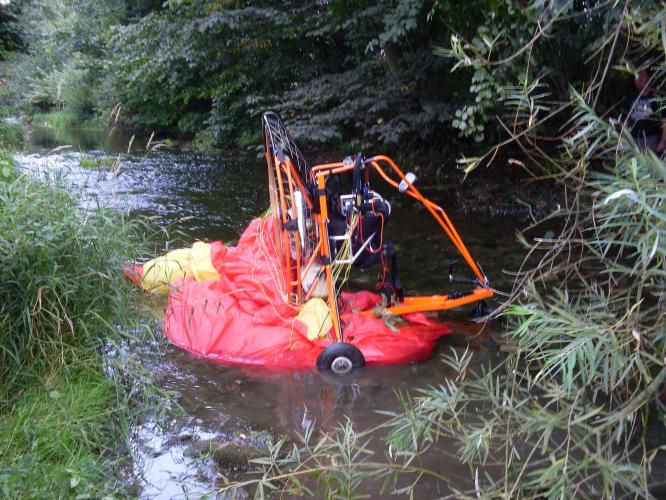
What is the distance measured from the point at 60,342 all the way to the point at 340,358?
1740 mm

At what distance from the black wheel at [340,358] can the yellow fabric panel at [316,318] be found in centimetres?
22

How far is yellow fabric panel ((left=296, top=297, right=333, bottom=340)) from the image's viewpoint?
4504mm

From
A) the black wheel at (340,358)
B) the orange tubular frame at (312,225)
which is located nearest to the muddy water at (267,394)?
the black wheel at (340,358)

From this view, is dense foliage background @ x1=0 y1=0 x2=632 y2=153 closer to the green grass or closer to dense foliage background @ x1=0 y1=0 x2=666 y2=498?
dense foliage background @ x1=0 y1=0 x2=666 y2=498

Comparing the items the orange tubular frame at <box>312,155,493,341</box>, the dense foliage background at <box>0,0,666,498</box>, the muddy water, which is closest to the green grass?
the muddy water

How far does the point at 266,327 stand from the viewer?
4570 mm

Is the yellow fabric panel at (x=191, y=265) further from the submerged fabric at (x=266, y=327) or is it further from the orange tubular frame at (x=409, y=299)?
the orange tubular frame at (x=409, y=299)

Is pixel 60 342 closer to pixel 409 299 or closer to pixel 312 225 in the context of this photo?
pixel 312 225

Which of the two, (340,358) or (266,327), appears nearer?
(340,358)

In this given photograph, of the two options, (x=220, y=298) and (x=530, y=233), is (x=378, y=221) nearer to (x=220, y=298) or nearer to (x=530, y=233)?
(x=220, y=298)

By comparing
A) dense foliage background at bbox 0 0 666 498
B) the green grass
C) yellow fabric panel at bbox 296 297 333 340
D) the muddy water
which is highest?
dense foliage background at bbox 0 0 666 498

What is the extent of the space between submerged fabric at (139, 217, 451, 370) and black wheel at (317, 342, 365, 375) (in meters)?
0.13

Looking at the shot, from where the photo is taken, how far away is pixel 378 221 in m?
4.48

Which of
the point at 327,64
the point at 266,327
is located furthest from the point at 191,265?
the point at 327,64
